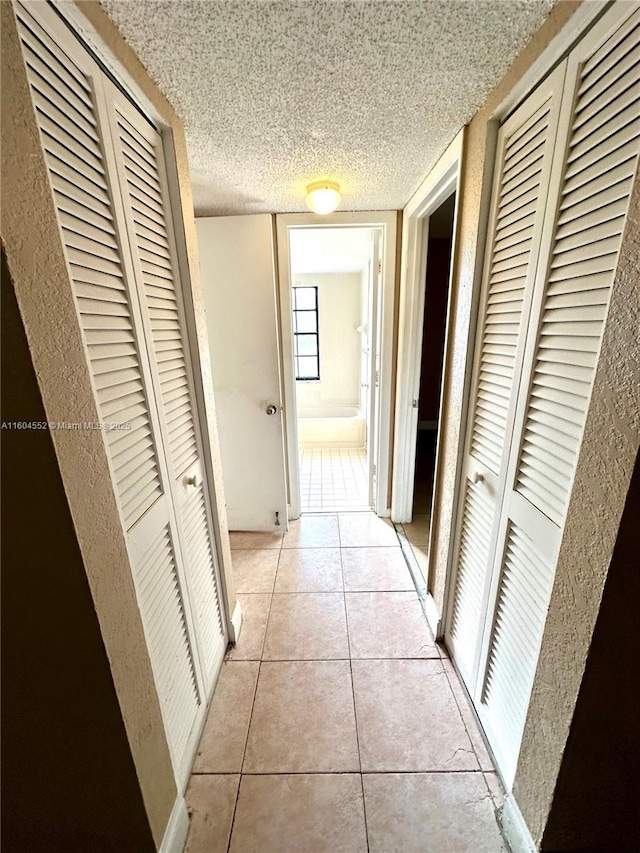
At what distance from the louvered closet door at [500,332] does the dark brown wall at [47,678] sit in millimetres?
1091

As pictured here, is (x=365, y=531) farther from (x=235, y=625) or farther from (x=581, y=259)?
(x=581, y=259)

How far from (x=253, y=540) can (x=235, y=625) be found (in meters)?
0.76

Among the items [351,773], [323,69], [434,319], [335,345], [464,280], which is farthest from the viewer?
[335,345]

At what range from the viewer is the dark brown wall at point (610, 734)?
0.62 m

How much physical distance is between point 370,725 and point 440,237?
382 centimetres

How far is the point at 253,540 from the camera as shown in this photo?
7.48 feet

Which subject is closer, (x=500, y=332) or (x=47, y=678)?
(x=47, y=678)

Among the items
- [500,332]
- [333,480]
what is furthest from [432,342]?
[500,332]

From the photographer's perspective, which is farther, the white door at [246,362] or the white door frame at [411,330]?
the white door at [246,362]

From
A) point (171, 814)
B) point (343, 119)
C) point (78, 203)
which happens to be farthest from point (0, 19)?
point (171, 814)

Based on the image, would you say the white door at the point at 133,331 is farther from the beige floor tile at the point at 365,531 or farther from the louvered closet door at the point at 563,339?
the beige floor tile at the point at 365,531

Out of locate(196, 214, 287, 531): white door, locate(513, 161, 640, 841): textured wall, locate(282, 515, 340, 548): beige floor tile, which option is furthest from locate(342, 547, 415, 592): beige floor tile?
locate(513, 161, 640, 841): textured wall

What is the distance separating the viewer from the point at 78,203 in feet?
2.24

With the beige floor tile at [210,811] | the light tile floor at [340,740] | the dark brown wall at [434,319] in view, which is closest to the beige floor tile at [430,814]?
the light tile floor at [340,740]
